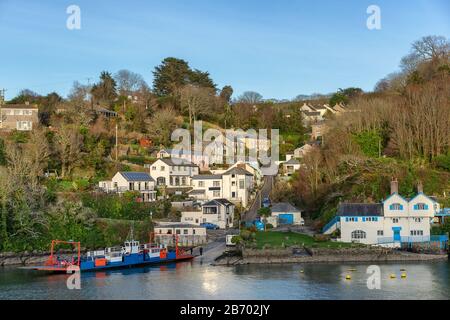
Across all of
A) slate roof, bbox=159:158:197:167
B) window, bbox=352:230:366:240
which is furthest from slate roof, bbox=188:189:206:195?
window, bbox=352:230:366:240

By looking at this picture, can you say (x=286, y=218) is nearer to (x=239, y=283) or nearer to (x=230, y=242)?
(x=230, y=242)

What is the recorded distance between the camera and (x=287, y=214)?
5231 cm

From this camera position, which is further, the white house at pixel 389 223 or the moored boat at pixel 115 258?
the white house at pixel 389 223

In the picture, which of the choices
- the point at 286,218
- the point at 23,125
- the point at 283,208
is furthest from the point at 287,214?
the point at 23,125

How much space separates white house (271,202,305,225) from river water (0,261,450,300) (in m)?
14.5

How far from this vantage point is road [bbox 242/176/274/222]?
54.8 meters

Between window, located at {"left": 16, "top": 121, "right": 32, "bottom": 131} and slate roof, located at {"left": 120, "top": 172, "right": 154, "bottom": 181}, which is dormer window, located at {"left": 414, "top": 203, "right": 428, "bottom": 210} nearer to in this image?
slate roof, located at {"left": 120, "top": 172, "right": 154, "bottom": 181}

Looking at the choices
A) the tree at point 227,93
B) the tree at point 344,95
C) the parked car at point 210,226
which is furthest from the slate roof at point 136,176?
the tree at point 344,95

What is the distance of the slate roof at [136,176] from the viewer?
54616mm

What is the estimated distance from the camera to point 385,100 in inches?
2233

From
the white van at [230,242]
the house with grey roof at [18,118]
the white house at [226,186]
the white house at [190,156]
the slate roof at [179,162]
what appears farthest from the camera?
the house with grey roof at [18,118]

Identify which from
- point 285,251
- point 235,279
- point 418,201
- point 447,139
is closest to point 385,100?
point 447,139

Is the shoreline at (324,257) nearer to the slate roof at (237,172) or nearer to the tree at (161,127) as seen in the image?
the slate roof at (237,172)

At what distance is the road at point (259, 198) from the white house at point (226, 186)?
3.42ft
